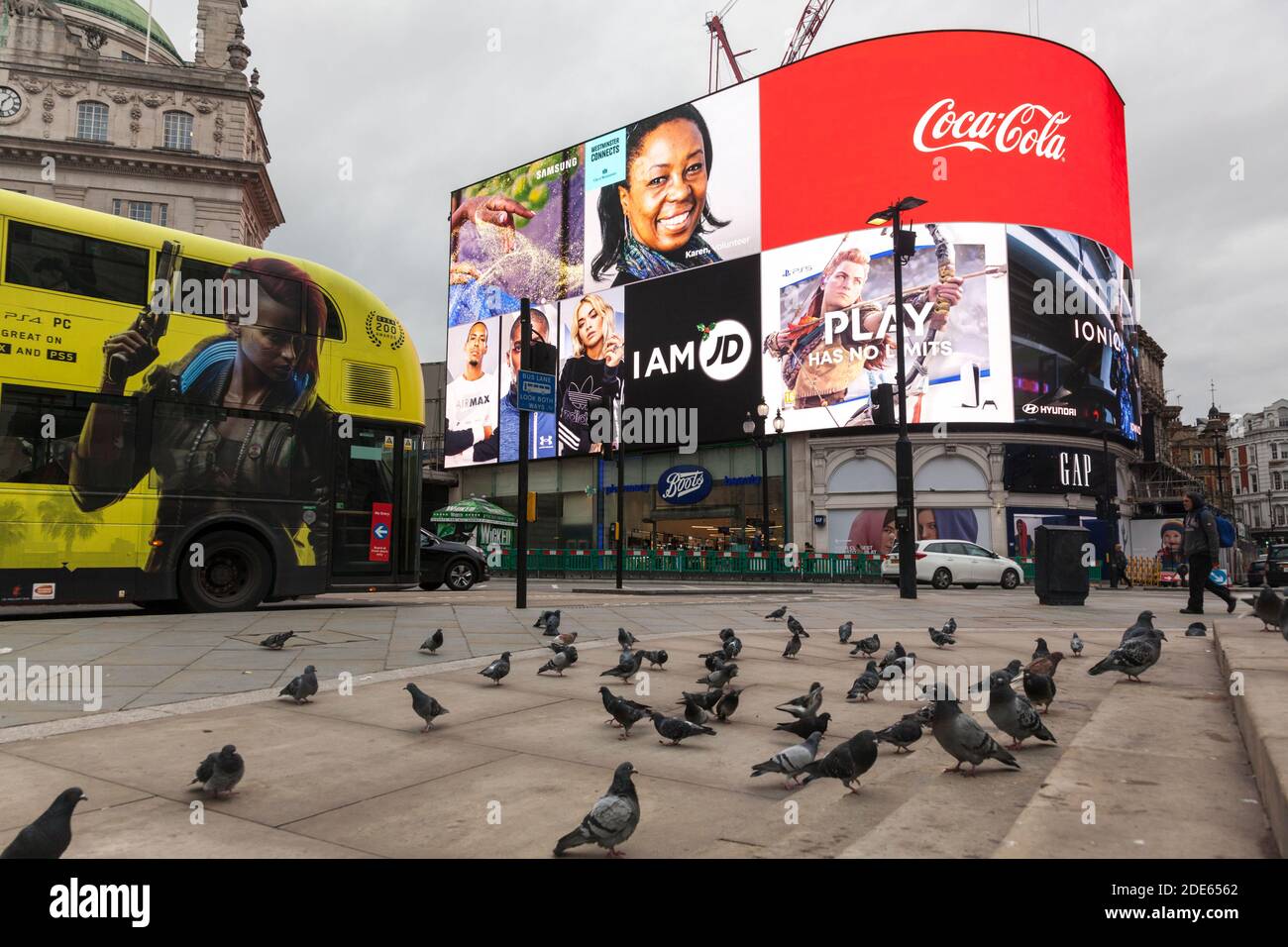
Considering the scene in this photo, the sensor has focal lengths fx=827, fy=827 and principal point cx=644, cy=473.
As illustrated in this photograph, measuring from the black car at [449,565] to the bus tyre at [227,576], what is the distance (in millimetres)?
6723

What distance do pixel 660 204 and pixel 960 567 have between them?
86.6 feet

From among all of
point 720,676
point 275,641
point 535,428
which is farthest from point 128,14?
point 720,676

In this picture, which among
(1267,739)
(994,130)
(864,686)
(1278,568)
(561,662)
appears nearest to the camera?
(1267,739)

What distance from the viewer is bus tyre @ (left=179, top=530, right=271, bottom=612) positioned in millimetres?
10883

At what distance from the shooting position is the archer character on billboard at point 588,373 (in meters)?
45.2

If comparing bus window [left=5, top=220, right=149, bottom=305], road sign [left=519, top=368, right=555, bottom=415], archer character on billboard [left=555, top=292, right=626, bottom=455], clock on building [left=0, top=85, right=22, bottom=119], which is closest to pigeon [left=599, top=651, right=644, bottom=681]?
road sign [left=519, top=368, right=555, bottom=415]

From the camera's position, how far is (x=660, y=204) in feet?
143

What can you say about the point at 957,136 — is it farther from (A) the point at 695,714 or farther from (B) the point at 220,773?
(B) the point at 220,773

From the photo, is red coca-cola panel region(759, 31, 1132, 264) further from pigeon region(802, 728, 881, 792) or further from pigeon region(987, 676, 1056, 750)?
pigeon region(802, 728, 881, 792)
